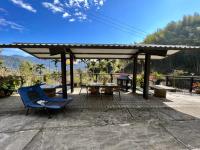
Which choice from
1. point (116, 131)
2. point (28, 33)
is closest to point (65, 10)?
point (28, 33)

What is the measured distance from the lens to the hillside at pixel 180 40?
31547 mm

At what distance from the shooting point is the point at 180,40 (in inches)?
1400

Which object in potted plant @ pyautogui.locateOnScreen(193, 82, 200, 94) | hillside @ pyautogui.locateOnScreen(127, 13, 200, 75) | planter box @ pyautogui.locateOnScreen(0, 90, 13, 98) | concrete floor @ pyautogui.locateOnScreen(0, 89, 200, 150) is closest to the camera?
concrete floor @ pyautogui.locateOnScreen(0, 89, 200, 150)

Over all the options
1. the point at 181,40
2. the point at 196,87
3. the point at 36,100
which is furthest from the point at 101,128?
the point at 181,40

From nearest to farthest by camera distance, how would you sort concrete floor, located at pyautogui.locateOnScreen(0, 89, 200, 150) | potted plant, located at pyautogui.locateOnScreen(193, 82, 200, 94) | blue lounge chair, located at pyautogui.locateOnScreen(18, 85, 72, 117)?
concrete floor, located at pyautogui.locateOnScreen(0, 89, 200, 150)
blue lounge chair, located at pyautogui.locateOnScreen(18, 85, 72, 117)
potted plant, located at pyautogui.locateOnScreen(193, 82, 200, 94)

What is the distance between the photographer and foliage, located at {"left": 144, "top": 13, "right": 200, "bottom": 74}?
31.6m

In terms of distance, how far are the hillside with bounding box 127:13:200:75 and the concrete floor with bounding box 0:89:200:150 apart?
27166 millimetres

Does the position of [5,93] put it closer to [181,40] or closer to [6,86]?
[6,86]

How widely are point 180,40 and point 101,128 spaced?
3653 centimetres

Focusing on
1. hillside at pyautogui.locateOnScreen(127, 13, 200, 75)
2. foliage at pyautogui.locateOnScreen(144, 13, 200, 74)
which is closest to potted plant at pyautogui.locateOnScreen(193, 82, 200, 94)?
hillside at pyautogui.locateOnScreen(127, 13, 200, 75)

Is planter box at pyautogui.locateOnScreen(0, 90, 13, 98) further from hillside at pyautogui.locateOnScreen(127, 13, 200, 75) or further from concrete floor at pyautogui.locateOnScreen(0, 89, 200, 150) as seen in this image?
hillside at pyautogui.locateOnScreen(127, 13, 200, 75)

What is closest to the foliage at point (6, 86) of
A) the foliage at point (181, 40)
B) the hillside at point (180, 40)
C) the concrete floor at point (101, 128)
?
the concrete floor at point (101, 128)

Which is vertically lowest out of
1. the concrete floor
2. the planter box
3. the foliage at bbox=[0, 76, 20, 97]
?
the concrete floor

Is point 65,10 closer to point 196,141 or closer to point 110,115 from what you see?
point 110,115
